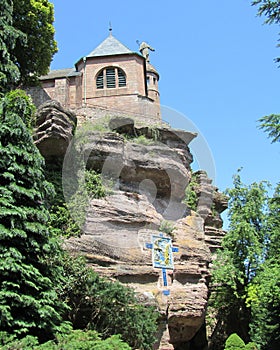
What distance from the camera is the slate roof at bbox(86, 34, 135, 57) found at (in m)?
29.8

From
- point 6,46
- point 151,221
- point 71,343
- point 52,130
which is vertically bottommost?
point 71,343

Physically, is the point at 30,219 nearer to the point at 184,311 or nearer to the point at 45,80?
the point at 184,311

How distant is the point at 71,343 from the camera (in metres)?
9.30

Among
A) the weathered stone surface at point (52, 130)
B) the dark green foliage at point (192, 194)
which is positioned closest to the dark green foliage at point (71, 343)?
the weathered stone surface at point (52, 130)

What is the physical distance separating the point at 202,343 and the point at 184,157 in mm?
9063

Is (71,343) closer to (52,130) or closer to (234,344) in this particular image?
(52,130)

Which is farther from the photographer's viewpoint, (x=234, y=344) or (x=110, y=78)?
(x=110, y=78)

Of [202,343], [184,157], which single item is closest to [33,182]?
[184,157]

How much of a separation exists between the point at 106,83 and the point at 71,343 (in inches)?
856

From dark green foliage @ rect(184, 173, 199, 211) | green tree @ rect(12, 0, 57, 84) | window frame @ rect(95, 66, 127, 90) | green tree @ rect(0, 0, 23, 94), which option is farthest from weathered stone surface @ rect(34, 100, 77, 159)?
window frame @ rect(95, 66, 127, 90)

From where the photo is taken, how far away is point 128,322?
511 inches

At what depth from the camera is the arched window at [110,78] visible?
93.7 ft

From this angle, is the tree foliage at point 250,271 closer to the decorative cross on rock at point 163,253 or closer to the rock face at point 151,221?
the rock face at point 151,221

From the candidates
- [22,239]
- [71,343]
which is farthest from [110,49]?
[71,343]
